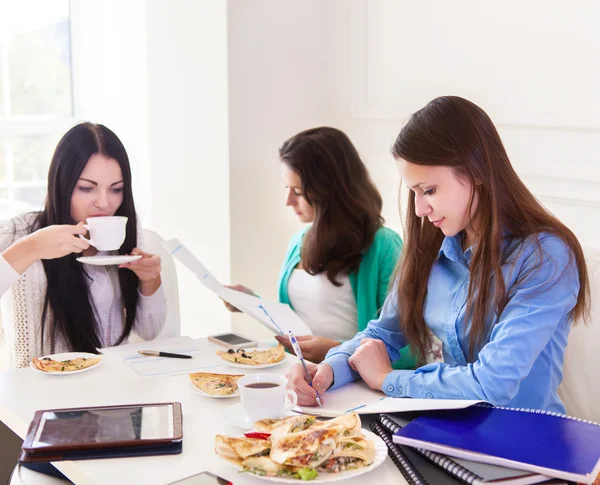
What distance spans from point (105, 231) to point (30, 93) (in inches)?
63.5

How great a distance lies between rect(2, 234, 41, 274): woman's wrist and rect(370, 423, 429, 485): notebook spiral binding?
41.1 inches

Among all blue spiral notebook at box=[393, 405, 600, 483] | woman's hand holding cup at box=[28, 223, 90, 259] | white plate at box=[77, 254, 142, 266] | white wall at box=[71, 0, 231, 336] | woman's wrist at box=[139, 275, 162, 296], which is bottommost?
blue spiral notebook at box=[393, 405, 600, 483]

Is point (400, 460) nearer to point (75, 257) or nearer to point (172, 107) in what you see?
point (75, 257)

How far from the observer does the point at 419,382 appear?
4.87 feet

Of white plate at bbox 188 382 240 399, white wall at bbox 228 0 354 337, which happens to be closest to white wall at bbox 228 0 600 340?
white wall at bbox 228 0 354 337

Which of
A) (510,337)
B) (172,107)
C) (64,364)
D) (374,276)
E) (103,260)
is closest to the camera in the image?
(510,337)

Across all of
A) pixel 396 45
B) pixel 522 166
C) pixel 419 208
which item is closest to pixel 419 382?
pixel 419 208

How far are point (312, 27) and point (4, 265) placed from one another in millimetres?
1675

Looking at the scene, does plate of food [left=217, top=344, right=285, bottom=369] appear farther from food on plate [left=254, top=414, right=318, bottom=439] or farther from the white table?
food on plate [left=254, top=414, right=318, bottom=439]

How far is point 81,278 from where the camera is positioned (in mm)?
2158

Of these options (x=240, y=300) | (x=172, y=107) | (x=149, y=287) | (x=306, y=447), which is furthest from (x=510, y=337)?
(x=172, y=107)

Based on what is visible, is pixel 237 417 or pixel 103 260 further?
pixel 103 260

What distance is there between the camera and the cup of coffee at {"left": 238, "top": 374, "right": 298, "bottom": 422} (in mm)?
1314

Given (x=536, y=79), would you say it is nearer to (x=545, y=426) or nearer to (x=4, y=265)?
(x=545, y=426)
